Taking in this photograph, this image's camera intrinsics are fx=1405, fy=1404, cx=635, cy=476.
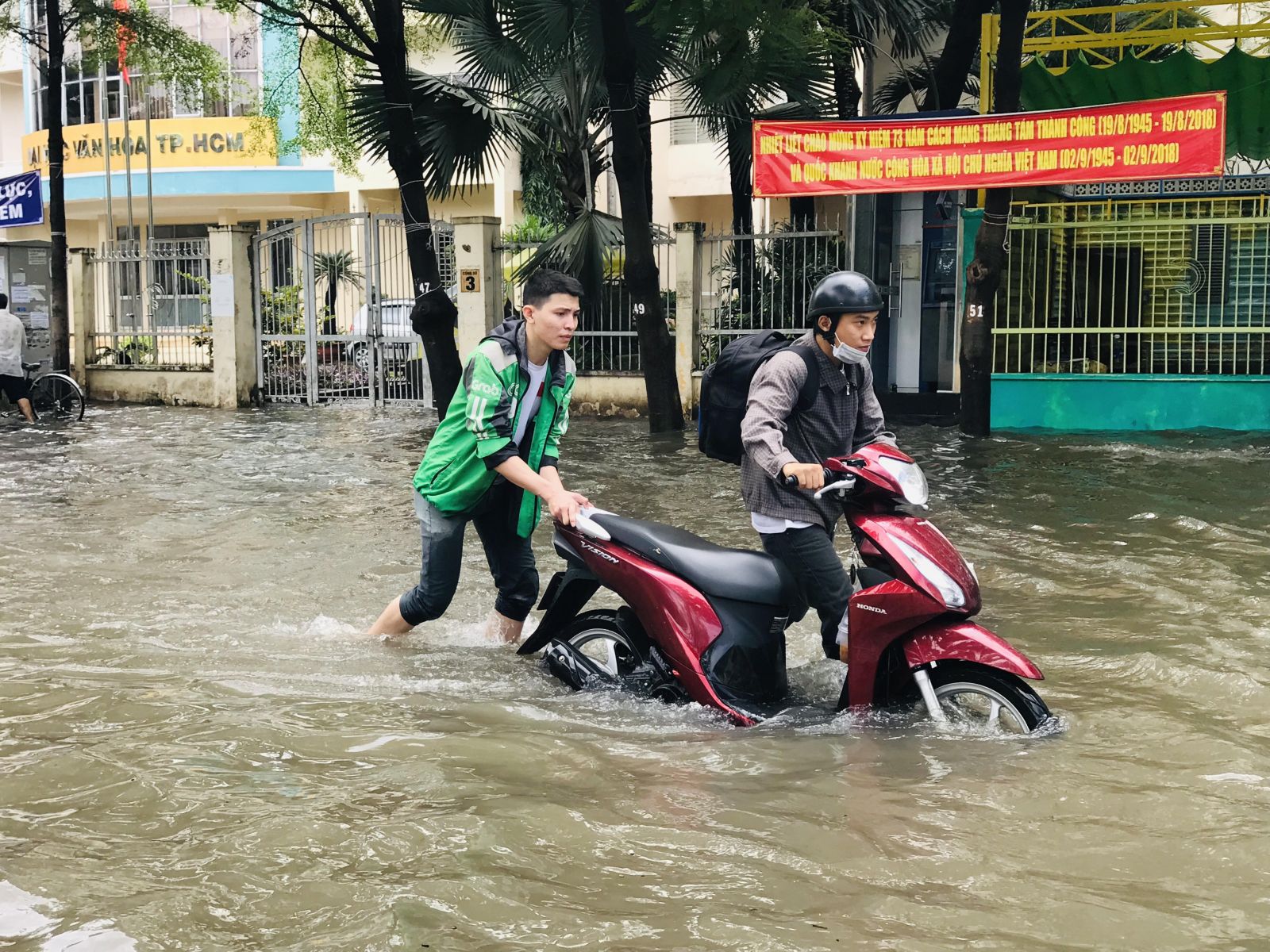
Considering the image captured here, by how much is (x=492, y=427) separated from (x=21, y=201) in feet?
54.6

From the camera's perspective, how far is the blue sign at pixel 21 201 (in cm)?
1917

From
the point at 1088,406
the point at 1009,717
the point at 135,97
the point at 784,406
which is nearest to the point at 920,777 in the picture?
the point at 1009,717

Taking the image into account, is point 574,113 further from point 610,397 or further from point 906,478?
point 906,478

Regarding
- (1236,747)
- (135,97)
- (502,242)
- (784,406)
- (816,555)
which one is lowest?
(1236,747)

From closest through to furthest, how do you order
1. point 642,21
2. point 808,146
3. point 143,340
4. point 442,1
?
point 642,21, point 808,146, point 442,1, point 143,340

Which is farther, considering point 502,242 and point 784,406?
point 502,242

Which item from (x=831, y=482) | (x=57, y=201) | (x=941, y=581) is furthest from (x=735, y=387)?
(x=57, y=201)

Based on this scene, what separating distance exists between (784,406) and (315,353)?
15788mm

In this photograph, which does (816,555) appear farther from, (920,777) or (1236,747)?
(1236,747)

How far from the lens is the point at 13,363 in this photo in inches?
673

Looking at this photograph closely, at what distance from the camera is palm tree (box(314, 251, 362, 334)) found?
1938 centimetres

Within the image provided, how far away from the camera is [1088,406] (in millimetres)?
14742

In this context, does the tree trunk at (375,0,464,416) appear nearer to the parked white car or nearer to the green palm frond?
the green palm frond

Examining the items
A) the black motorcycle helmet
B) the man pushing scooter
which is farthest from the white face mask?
the man pushing scooter
